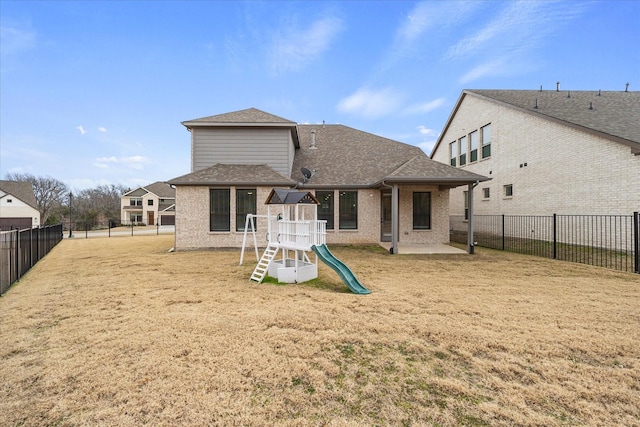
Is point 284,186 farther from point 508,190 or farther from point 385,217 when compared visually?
point 508,190

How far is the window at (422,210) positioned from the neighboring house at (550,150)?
5.45 meters

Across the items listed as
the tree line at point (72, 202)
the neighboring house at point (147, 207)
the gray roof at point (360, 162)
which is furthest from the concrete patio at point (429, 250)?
the neighboring house at point (147, 207)

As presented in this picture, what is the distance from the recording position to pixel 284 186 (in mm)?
12641

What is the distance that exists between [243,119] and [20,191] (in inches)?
1816

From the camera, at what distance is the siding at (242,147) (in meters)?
13.5

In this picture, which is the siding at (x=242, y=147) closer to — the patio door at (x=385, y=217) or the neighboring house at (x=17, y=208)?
the patio door at (x=385, y=217)

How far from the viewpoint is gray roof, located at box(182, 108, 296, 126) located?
1306cm

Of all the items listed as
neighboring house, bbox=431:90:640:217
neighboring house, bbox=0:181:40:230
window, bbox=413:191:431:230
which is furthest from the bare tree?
neighboring house, bbox=431:90:640:217

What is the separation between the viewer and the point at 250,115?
13961 millimetres

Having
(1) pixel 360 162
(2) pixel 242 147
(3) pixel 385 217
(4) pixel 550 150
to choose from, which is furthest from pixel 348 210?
(4) pixel 550 150

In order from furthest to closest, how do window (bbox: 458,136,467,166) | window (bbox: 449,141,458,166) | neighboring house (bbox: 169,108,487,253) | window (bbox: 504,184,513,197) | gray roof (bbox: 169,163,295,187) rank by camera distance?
window (bbox: 449,141,458,166), window (bbox: 458,136,467,166), window (bbox: 504,184,513,197), neighboring house (bbox: 169,108,487,253), gray roof (bbox: 169,163,295,187)

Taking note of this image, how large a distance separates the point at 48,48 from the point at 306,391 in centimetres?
2071

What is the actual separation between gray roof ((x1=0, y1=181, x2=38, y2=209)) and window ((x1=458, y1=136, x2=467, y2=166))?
174ft

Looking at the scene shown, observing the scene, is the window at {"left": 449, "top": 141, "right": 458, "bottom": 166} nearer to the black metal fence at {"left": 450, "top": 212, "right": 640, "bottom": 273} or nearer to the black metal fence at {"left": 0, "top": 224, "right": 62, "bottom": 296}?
the black metal fence at {"left": 450, "top": 212, "right": 640, "bottom": 273}
